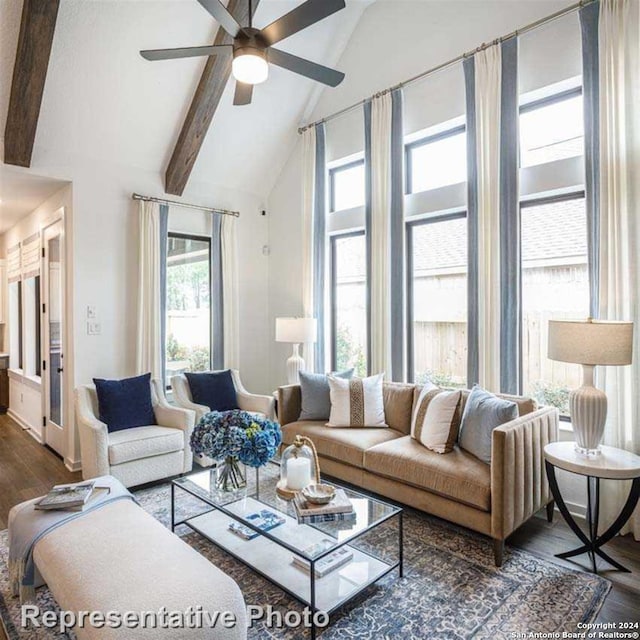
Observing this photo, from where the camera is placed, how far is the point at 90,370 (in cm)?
424

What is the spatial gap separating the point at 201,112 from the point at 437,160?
2321 mm

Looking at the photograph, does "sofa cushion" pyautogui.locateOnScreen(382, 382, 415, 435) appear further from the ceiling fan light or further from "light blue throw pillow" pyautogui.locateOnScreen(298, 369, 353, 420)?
the ceiling fan light

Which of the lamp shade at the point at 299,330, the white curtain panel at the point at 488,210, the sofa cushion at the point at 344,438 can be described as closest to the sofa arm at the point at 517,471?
the white curtain panel at the point at 488,210

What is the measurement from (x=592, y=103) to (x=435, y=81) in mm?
1450

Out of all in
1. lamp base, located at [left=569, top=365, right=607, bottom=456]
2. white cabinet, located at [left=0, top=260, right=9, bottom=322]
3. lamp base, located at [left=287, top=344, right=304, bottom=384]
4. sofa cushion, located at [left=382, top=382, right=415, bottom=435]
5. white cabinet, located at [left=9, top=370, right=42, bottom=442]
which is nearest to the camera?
lamp base, located at [left=569, top=365, right=607, bottom=456]

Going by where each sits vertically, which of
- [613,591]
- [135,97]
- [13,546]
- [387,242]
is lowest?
[613,591]

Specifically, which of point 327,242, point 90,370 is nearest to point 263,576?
point 90,370

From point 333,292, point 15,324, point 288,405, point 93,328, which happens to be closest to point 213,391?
point 288,405

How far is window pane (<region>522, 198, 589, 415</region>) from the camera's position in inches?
128

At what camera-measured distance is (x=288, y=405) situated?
4094 mm

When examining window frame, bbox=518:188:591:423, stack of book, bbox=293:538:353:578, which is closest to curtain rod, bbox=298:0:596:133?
window frame, bbox=518:188:591:423

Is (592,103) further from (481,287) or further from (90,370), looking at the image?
(90,370)

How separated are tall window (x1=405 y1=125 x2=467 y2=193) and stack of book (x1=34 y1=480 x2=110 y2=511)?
3.59 m

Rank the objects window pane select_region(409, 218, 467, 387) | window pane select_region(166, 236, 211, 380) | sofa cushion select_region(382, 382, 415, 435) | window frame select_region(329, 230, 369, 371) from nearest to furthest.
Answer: sofa cushion select_region(382, 382, 415, 435), window pane select_region(409, 218, 467, 387), window pane select_region(166, 236, 211, 380), window frame select_region(329, 230, 369, 371)
